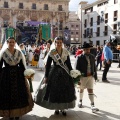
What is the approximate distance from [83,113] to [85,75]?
853 millimetres

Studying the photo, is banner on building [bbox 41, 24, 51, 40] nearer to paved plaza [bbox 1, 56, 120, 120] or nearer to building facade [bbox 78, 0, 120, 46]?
building facade [bbox 78, 0, 120, 46]

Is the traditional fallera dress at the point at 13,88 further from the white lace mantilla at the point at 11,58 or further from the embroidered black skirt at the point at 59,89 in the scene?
the embroidered black skirt at the point at 59,89

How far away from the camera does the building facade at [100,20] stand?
38.4 m

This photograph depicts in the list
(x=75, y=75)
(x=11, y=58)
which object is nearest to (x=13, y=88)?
(x=11, y=58)

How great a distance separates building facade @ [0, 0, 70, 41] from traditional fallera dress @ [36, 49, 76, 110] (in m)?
41.1

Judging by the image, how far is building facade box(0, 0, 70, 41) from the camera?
151ft

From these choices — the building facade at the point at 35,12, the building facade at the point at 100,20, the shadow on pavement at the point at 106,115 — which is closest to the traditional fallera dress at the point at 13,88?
the shadow on pavement at the point at 106,115

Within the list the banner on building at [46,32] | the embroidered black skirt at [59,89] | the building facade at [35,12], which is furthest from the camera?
the building facade at [35,12]

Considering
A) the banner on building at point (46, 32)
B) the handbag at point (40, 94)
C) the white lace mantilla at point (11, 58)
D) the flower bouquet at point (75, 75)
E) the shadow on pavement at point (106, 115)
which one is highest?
the banner on building at point (46, 32)

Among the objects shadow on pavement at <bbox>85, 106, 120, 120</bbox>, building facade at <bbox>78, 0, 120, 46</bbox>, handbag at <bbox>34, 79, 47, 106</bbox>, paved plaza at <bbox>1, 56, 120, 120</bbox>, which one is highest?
building facade at <bbox>78, 0, 120, 46</bbox>

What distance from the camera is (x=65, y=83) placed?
5.01 metres

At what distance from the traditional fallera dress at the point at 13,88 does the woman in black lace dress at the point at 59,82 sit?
18.2 inches

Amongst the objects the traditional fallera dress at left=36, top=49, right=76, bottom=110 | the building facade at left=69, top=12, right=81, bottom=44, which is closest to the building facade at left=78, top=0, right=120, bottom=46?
the building facade at left=69, top=12, right=81, bottom=44

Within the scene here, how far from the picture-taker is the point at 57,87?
497cm
